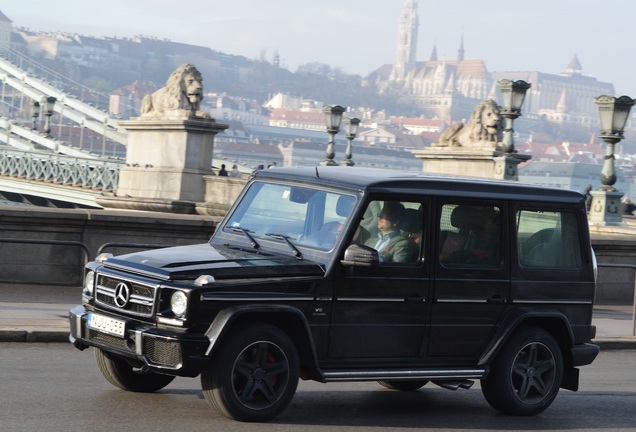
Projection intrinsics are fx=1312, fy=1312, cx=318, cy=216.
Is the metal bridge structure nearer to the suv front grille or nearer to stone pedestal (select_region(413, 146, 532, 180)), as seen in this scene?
stone pedestal (select_region(413, 146, 532, 180))

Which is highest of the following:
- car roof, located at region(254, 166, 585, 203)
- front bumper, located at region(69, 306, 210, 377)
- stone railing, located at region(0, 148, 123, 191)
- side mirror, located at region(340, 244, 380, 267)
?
stone railing, located at region(0, 148, 123, 191)

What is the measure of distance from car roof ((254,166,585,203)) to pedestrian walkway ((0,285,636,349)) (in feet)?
10.3

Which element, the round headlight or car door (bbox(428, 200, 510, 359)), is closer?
the round headlight

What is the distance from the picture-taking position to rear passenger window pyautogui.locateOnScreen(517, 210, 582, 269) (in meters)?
8.75

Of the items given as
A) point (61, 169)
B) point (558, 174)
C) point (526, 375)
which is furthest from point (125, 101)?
point (526, 375)

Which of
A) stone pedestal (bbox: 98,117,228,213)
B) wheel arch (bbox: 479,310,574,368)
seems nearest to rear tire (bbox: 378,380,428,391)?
wheel arch (bbox: 479,310,574,368)

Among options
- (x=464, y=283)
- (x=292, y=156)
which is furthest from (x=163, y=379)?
(x=292, y=156)

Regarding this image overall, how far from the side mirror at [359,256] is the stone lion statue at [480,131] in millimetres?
20077

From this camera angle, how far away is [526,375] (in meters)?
8.67

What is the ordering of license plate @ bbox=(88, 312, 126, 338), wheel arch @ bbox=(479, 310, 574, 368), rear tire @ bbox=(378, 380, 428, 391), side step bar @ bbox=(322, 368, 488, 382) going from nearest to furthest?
license plate @ bbox=(88, 312, 126, 338) < side step bar @ bbox=(322, 368, 488, 382) < wheel arch @ bbox=(479, 310, 574, 368) < rear tire @ bbox=(378, 380, 428, 391)

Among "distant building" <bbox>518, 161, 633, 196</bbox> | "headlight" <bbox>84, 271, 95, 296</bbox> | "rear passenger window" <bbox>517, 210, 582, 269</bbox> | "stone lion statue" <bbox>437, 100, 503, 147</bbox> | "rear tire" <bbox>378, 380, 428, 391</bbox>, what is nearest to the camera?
"headlight" <bbox>84, 271, 95, 296</bbox>

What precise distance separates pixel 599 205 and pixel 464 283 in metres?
16.4

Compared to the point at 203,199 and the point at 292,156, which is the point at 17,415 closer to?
the point at 203,199

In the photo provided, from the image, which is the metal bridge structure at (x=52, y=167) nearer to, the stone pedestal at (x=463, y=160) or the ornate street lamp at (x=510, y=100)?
the stone pedestal at (x=463, y=160)
